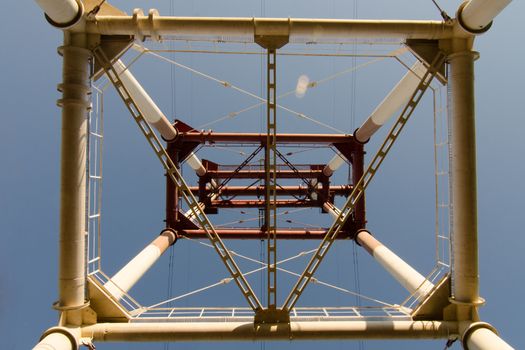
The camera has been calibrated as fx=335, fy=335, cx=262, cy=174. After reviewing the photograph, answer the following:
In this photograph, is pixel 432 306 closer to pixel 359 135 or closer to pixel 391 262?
pixel 391 262

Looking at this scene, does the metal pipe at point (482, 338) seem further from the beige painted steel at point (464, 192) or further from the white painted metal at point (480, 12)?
the white painted metal at point (480, 12)

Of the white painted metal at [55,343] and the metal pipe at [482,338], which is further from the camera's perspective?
the metal pipe at [482,338]

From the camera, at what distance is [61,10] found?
7.46m

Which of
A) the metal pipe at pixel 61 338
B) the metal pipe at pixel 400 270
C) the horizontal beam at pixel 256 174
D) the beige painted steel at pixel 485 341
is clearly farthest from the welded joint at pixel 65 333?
the horizontal beam at pixel 256 174

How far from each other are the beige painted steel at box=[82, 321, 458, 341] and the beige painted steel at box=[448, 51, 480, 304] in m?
1.16

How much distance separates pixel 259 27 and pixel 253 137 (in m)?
8.95

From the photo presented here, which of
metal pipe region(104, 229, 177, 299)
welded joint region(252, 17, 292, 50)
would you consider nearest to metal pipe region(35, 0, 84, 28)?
welded joint region(252, 17, 292, 50)

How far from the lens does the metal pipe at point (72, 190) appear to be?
7.75 meters

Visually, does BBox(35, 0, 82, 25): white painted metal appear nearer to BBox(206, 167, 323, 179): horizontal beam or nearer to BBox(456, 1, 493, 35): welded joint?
BBox(456, 1, 493, 35): welded joint

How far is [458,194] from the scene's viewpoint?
26.5 ft

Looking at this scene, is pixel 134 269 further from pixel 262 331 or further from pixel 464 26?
pixel 464 26

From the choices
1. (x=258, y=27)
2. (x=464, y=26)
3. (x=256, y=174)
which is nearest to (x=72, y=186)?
(x=258, y=27)

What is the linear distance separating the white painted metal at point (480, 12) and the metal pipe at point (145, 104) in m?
9.27

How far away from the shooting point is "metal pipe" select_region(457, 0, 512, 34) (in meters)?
7.15
